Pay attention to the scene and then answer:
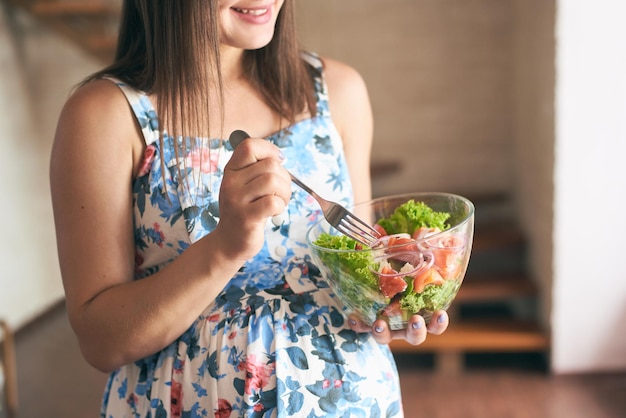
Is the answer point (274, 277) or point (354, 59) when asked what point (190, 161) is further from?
point (354, 59)

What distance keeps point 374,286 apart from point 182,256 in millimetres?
265

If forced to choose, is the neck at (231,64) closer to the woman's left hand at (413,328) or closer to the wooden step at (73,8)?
the woman's left hand at (413,328)

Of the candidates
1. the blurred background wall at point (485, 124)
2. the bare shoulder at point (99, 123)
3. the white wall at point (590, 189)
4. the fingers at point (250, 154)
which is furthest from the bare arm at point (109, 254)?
the white wall at point (590, 189)

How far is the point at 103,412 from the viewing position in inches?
47.0

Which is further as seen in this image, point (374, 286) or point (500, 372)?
point (500, 372)

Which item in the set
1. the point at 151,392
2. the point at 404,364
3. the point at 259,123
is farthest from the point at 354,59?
the point at 151,392

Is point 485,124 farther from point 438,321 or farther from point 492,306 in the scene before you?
point 438,321

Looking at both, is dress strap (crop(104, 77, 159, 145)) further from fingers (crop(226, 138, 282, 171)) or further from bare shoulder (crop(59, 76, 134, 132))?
fingers (crop(226, 138, 282, 171))

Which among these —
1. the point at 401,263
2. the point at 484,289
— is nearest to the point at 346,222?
the point at 401,263

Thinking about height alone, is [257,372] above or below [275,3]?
below

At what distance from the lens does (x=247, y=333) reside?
104 cm

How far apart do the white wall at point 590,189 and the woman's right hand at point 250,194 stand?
1910 mm

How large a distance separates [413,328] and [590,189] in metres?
1.90

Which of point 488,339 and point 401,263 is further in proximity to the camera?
point 488,339
